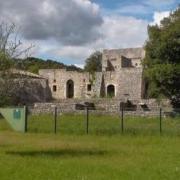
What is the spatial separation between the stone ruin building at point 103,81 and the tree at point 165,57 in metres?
21.7

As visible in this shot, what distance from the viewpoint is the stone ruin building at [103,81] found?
222 feet

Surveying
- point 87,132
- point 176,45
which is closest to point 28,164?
point 87,132

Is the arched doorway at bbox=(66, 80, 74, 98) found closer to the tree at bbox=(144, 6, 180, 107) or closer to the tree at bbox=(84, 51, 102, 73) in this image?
the tree at bbox=(84, 51, 102, 73)

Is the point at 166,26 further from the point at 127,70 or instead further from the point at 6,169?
the point at 6,169

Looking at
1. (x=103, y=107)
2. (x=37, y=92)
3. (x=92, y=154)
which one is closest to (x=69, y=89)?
(x=37, y=92)

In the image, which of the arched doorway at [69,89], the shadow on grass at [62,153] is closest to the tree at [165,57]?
the shadow on grass at [62,153]

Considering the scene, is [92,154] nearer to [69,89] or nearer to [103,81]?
[103,81]

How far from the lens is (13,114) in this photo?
105 feet

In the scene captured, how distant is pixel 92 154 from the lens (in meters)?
18.8

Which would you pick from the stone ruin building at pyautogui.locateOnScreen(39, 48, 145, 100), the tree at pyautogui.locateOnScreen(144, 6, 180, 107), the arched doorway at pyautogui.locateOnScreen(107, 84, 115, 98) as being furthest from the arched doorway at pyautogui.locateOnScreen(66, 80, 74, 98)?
the tree at pyautogui.locateOnScreen(144, 6, 180, 107)

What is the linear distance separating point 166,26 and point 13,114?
16914 millimetres

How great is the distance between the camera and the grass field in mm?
13711

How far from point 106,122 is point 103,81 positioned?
116 ft

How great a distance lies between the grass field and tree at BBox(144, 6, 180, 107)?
34.5 ft
